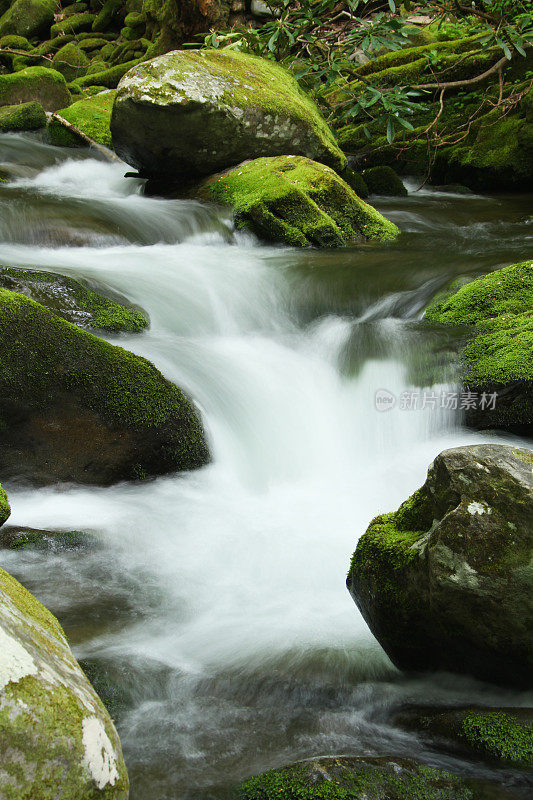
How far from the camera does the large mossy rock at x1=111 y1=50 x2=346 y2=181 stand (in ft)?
29.3

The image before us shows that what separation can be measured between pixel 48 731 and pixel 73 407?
297cm

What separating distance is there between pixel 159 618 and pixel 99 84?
20030 millimetres

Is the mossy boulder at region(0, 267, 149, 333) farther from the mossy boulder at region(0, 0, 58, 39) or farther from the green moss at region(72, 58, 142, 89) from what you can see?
the mossy boulder at region(0, 0, 58, 39)

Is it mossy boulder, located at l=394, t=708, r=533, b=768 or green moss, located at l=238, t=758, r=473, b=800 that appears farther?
mossy boulder, located at l=394, t=708, r=533, b=768

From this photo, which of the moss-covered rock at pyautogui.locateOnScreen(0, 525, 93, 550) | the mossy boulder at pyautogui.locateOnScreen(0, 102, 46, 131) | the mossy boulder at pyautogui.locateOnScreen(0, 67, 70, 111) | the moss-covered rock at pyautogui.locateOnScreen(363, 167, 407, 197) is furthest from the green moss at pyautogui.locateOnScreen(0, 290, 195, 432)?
the mossy boulder at pyautogui.locateOnScreen(0, 67, 70, 111)

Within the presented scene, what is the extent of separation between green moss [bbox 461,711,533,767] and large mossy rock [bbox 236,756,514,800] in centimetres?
16

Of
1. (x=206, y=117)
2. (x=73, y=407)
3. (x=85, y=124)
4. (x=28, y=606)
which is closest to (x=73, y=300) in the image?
(x=73, y=407)

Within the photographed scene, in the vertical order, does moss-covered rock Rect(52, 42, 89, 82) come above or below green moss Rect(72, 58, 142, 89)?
above

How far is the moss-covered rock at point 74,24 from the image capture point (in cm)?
2630

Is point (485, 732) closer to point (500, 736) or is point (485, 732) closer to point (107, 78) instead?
point (500, 736)

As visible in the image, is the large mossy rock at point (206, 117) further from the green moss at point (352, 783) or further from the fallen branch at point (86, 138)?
the green moss at point (352, 783)

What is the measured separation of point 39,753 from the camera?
1409 millimetres

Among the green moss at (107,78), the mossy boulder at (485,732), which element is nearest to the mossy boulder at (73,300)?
the mossy boulder at (485,732)

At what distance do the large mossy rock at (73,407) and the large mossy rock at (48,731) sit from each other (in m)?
2.59
